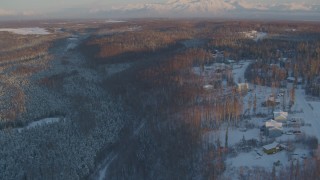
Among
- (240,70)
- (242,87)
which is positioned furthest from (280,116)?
(240,70)

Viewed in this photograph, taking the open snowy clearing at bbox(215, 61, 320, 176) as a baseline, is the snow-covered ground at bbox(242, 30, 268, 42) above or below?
above

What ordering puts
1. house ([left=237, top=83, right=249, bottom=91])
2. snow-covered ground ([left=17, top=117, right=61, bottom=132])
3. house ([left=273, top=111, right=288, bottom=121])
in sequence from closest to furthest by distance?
1. house ([left=273, top=111, right=288, bottom=121])
2. snow-covered ground ([left=17, top=117, right=61, bottom=132])
3. house ([left=237, top=83, right=249, bottom=91])

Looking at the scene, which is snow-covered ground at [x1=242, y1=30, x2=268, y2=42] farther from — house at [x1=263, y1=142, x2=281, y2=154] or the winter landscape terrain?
house at [x1=263, y1=142, x2=281, y2=154]

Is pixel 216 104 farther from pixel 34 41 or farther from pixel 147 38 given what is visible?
pixel 34 41

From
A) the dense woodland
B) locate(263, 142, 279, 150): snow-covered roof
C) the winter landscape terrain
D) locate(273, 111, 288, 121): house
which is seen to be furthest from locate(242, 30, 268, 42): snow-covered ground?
locate(263, 142, 279, 150): snow-covered roof

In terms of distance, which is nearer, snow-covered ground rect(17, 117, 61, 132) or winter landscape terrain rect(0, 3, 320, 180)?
winter landscape terrain rect(0, 3, 320, 180)

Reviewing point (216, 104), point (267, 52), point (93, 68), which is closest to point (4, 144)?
point (216, 104)
